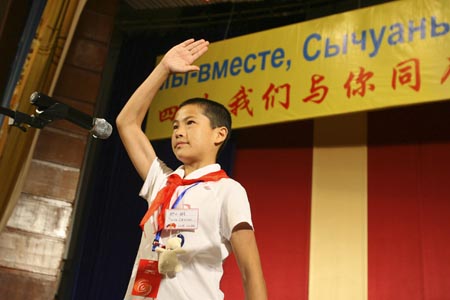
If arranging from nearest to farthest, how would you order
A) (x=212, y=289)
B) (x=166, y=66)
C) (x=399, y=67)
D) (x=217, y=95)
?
(x=212, y=289) → (x=166, y=66) → (x=399, y=67) → (x=217, y=95)

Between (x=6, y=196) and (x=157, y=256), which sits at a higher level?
(x=6, y=196)

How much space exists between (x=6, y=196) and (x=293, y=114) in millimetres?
1460

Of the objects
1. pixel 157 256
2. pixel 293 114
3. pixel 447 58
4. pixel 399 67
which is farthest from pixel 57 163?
pixel 447 58

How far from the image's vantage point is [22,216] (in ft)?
7.88

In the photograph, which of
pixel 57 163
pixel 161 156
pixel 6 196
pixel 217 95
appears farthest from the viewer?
pixel 161 156

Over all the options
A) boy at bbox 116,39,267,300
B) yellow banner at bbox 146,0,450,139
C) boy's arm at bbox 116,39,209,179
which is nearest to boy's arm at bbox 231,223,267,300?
boy at bbox 116,39,267,300

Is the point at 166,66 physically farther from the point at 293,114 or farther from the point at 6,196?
the point at 293,114

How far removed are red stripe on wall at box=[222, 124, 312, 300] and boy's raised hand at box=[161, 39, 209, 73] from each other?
1872 mm

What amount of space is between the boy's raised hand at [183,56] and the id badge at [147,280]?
525 millimetres

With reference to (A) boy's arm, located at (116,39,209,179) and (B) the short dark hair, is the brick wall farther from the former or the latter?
(B) the short dark hair

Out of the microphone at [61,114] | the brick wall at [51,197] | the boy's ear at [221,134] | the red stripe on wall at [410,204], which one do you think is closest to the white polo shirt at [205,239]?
the boy's ear at [221,134]

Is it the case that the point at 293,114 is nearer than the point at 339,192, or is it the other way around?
the point at 293,114

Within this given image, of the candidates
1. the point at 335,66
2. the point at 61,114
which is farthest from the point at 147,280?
the point at 335,66

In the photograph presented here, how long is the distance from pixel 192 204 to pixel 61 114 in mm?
385
